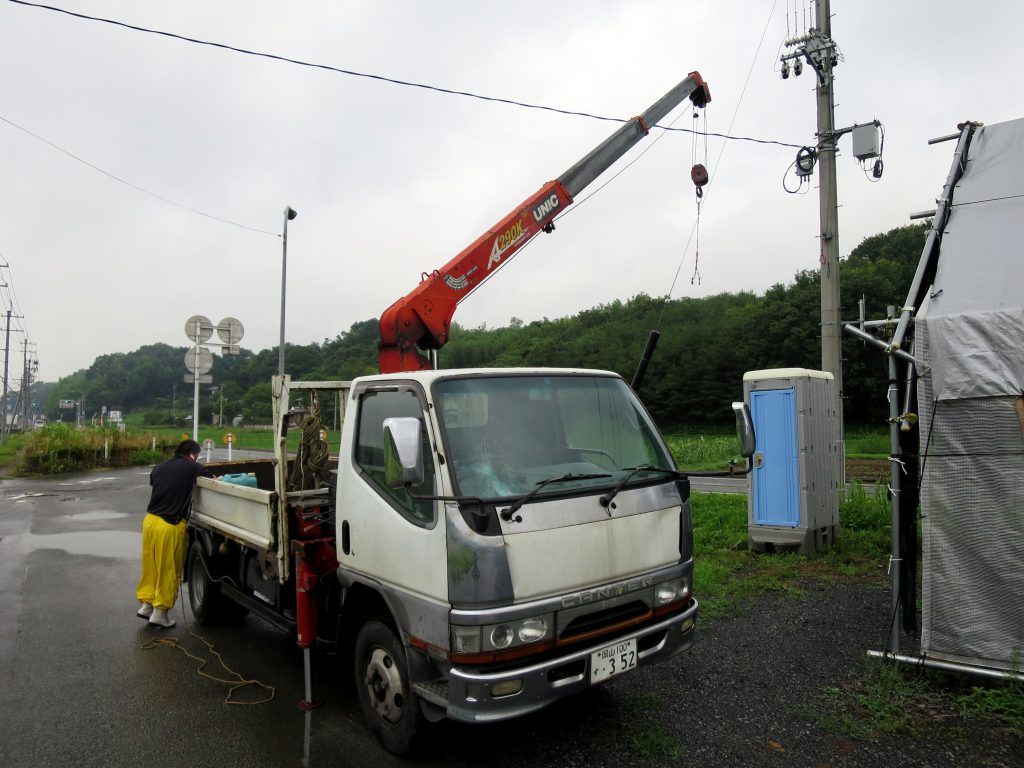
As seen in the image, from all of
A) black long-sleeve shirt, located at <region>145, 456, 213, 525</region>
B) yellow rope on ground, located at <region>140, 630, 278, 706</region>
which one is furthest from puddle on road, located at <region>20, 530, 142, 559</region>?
yellow rope on ground, located at <region>140, 630, 278, 706</region>

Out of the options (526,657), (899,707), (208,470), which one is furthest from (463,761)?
(208,470)

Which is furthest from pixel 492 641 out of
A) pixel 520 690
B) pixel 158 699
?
pixel 158 699

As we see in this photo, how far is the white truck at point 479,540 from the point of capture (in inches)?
126

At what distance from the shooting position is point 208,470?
7078 millimetres

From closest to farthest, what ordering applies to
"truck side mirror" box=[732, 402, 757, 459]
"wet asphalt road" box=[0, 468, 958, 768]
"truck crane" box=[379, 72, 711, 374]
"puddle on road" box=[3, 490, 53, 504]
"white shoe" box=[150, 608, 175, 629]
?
1. "wet asphalt road" box=[0, 468, 958, 768]
2. "truck side mirror" box=[732, 402, 757, 459]
3. "white shoe" box=[150, 608, 175, 629]
4. "truck crane" box=[379, 72, 711, 374]
5. "puddle on road" box=[3, 490, 53, 504]

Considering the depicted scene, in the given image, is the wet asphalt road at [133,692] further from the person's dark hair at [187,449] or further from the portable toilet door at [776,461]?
the portable toilet door at [776,461]

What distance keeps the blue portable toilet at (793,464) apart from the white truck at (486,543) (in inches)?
145

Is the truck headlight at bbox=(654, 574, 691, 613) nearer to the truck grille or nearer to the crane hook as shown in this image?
the truck grille

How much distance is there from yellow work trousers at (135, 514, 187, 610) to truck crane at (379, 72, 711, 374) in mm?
2541

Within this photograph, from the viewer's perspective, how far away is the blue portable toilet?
7434 millimetres

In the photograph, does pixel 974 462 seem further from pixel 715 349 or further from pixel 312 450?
pixel 715 349

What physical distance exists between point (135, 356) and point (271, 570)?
114243mm

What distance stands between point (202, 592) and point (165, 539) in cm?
62

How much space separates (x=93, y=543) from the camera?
10.3 m
